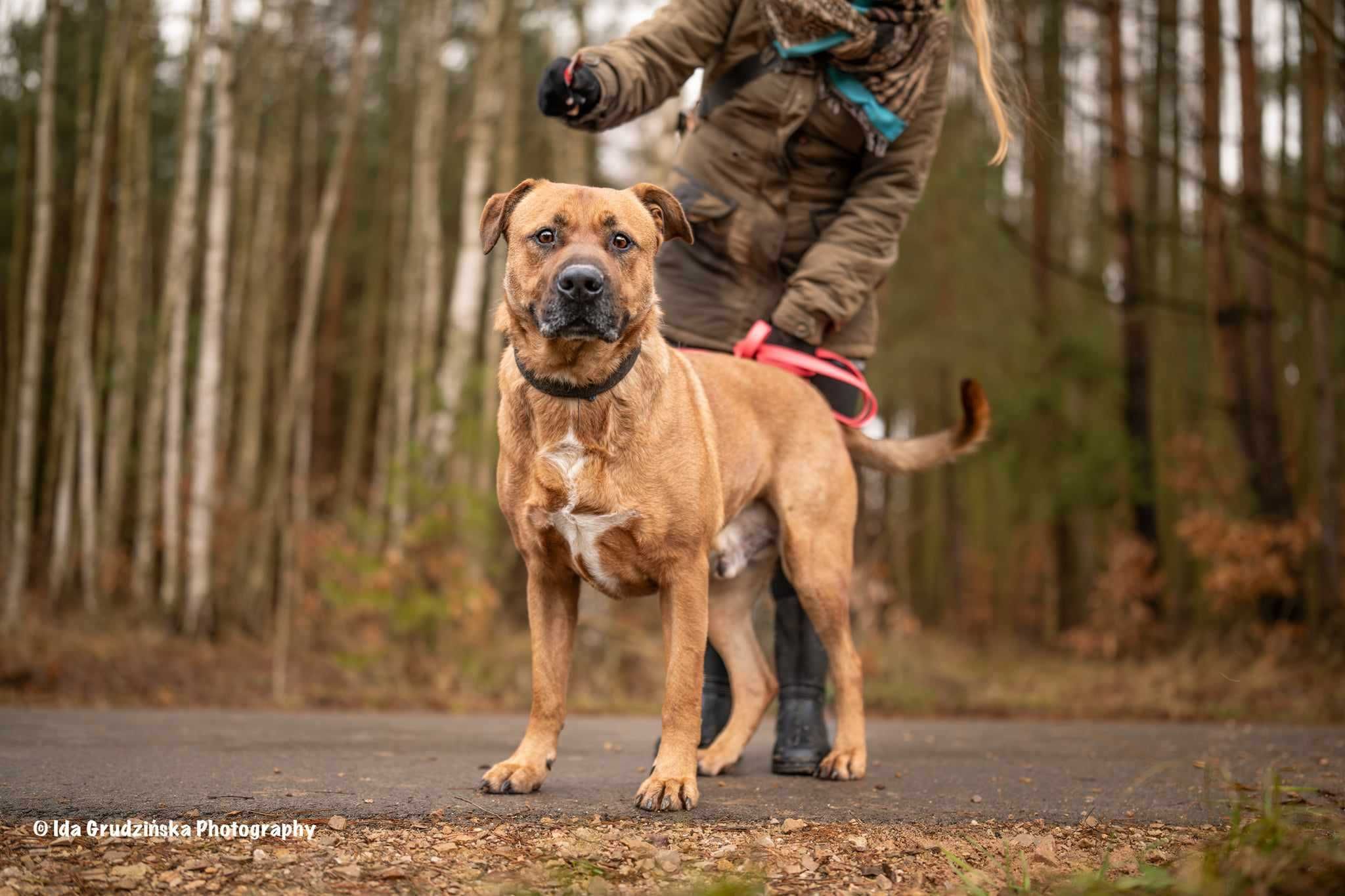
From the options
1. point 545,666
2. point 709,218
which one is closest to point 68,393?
point 709,218

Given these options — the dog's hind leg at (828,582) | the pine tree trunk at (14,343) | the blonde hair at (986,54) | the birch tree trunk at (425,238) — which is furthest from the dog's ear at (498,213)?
the pine tree trunk at (14,343)

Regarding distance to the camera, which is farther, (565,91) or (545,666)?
(565,91)

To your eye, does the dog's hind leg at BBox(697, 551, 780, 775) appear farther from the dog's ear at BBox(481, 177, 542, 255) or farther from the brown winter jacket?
the dog's ear at BBox(481, 177, 542, 255)

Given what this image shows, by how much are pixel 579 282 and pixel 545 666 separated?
3.88 feet

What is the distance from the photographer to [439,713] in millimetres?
6969

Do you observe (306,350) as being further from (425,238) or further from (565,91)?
(565,91)

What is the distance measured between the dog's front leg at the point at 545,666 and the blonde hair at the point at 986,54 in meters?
2.30

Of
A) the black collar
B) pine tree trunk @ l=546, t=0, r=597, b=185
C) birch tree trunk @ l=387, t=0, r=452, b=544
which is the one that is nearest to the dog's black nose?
the black collar

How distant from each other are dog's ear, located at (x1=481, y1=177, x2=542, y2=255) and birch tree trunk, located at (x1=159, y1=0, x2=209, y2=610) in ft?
26.9

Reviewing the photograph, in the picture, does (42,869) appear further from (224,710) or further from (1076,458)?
(1076,458)

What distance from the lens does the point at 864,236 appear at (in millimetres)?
4461

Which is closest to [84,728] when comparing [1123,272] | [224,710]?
[224,710]

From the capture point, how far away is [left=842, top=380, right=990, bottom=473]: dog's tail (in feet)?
15.0

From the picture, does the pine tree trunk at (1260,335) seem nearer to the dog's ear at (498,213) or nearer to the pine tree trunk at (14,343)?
the dog's ear at (498,213)
